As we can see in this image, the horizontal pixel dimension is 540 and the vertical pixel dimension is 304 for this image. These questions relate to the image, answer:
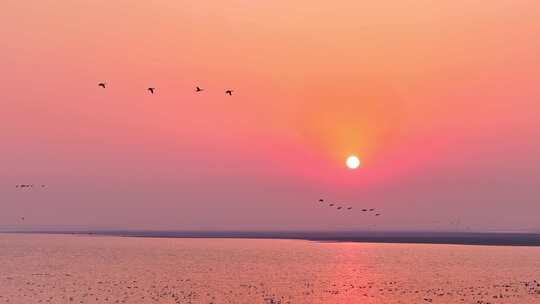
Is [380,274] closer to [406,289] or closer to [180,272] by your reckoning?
[406,289]

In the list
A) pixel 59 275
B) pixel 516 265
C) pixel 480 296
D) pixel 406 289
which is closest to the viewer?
pixel 480 296

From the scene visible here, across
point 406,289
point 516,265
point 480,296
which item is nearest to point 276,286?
point 406,289

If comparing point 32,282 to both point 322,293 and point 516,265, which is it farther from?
point 516,265

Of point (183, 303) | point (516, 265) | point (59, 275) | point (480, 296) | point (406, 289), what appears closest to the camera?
point (183, 303)

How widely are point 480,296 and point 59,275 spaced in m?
56.5

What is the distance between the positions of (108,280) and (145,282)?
19.0 feet

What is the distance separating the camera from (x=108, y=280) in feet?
291

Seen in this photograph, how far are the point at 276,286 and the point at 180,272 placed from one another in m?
26.5

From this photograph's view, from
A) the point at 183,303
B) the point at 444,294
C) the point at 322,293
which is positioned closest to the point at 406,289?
the point at 444,294

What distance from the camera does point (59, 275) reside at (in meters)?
96.9

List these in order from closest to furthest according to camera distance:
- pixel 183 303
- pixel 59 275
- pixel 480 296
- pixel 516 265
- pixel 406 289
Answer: pixel 183 303 < pixel 480 296 < pixel 406 289 < pixel 59 275 < pixel 516 265

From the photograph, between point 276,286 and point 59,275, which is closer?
point 276,286

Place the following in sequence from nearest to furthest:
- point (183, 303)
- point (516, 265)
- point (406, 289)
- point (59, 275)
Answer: point (183, 303)
point (406, 289)
point (59, 275)
point (516, 265)

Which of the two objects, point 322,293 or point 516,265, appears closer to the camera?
point 322,293
